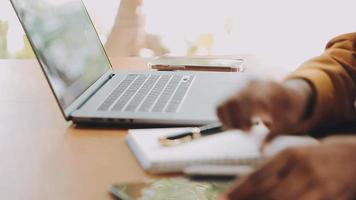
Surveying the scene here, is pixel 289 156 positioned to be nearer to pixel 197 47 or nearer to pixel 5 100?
pixel 5 100

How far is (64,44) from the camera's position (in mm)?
894

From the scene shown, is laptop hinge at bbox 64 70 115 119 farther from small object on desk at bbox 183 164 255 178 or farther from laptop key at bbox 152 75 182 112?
small object on desk at bbox 183 164 255 178

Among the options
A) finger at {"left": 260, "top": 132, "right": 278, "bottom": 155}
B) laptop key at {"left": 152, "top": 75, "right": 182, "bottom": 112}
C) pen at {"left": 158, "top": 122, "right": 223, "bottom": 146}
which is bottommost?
laptop key at {"left": 152, "top": 75, "right": 182, "bottom": 112}

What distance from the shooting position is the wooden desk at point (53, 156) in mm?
598

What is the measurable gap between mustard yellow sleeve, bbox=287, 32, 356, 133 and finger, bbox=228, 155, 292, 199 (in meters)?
0.21

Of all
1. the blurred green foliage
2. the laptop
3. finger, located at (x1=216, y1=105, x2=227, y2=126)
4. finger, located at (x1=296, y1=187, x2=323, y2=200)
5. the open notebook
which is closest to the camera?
finger, located at (x1=296, y1=187, x2=323, y2=200)

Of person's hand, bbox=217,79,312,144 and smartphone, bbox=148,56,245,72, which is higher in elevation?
person's hand, bbox=217,79,312,144

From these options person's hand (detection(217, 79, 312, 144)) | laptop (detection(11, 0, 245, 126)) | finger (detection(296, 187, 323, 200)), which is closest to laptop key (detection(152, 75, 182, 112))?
laptop (detection(11, 0, 245, 126))

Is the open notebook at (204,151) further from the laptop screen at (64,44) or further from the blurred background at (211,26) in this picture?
the blurred background at (211,26)

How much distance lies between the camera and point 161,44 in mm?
1847

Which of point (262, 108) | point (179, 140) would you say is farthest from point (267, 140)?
point (179, 140)

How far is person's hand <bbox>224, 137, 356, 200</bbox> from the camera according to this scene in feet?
1.26

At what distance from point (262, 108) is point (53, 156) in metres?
0.33

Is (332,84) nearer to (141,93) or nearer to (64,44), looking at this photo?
(141,93)
